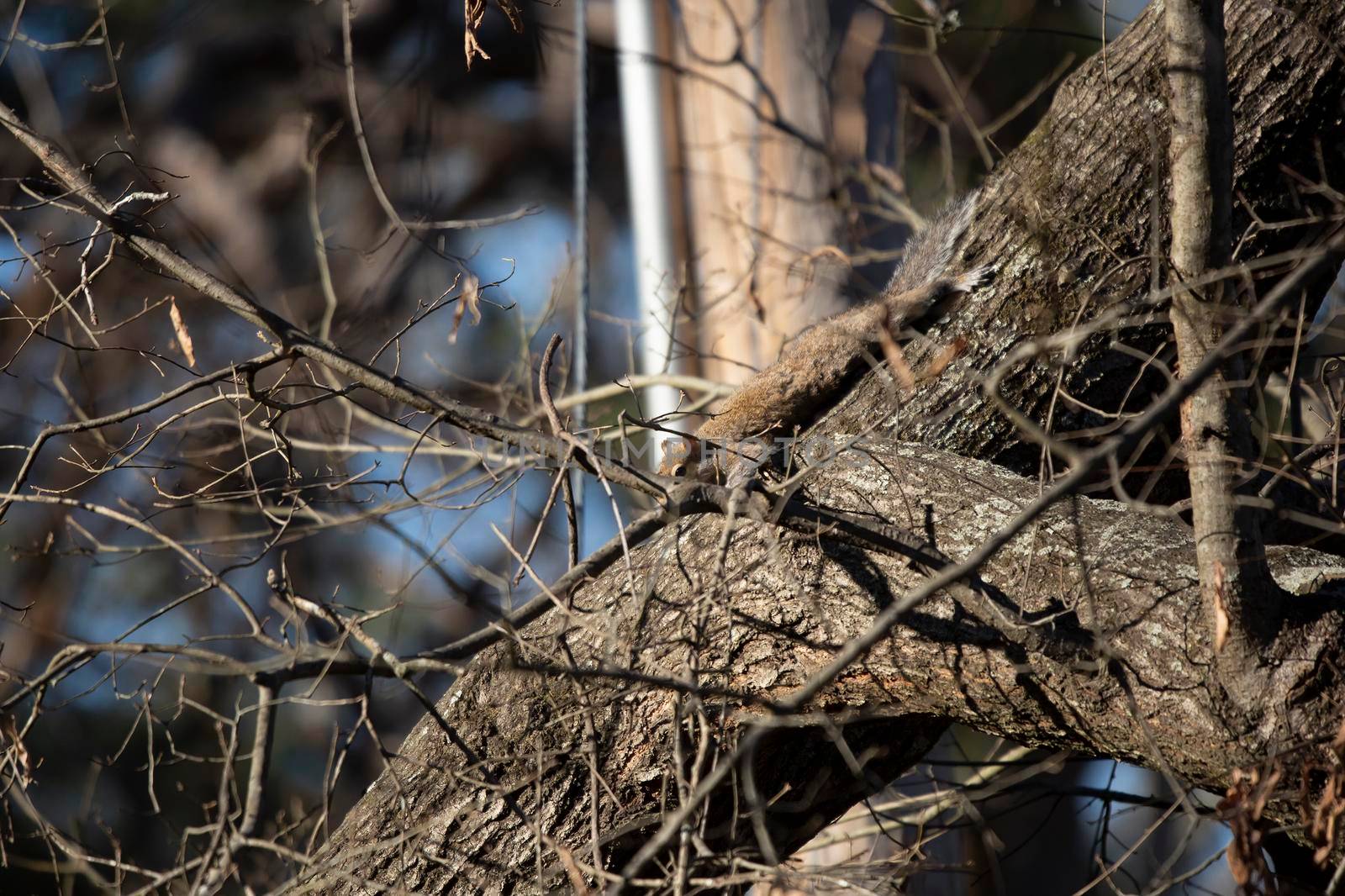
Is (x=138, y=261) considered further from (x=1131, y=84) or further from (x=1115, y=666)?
(x=1131, y=84)

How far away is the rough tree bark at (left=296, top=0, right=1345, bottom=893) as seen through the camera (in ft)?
6.04

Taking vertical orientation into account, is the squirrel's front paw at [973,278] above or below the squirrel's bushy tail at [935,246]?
below

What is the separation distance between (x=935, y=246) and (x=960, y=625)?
1205 millimetres

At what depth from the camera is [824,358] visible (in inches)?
122

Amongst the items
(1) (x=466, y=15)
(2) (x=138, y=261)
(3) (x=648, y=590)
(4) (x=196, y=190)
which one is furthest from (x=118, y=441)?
(3) (x=648, y=590)

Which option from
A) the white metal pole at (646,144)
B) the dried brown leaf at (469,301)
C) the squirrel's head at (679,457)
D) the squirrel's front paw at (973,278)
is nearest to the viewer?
the dried brown leaf at (469,301)

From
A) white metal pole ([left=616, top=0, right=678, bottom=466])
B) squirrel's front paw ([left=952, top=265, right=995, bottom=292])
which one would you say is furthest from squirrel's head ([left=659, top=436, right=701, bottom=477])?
white metal pole ([left=616, top=0, right=678, bottom=466])

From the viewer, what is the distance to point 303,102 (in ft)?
26.1

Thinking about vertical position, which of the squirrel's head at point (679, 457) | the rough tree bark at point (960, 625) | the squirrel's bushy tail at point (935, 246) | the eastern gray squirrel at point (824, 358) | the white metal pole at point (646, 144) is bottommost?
the rough tree bark at point (960, 625)

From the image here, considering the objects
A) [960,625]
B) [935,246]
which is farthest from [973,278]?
[960,625]

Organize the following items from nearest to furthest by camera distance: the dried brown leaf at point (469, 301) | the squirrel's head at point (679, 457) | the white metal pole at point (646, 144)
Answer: the dried brown leaf at point (469, 301), the squirrel's head at point (679, 457), the white metal pole at point (646, 144)

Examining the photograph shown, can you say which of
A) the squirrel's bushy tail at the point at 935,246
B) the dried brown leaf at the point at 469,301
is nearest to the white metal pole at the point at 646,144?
the squirrel's bushy tail at the point at 935,246

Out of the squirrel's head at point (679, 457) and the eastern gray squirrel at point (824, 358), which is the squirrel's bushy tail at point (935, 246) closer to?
the eastern gray squirrel at point (824, 358)

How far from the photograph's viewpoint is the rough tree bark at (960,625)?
184 centimetres
